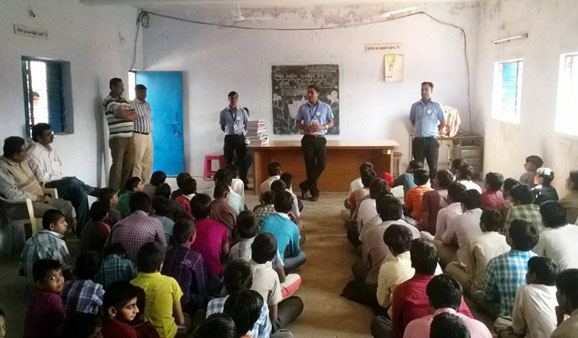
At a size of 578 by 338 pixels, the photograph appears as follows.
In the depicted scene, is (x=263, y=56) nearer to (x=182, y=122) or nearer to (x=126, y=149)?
(x=182, y=122)

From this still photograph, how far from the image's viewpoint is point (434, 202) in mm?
4637

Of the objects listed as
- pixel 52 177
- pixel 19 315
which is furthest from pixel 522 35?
pixel 19 315

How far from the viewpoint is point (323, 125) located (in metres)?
7.25

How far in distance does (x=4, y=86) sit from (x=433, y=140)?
5148 mm

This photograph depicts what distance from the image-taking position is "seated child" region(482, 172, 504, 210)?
15.2ft

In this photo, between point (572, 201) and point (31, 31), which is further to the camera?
point (31, 31)

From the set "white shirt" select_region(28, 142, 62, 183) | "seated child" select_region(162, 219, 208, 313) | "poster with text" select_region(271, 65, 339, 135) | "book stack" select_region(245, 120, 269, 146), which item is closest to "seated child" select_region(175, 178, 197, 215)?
"seated child" select_region(162, 219, 208, 313)

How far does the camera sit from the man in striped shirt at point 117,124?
6.74m

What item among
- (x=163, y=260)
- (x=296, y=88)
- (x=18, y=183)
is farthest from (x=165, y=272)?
(x=296, y=88)

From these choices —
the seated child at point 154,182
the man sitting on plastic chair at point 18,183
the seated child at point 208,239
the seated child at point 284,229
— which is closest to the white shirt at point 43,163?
the man sitting on plastic chair at point 18,183

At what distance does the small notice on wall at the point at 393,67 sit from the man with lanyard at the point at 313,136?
2144 mm

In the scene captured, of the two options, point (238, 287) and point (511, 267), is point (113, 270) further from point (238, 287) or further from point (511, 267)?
point (511, 267)

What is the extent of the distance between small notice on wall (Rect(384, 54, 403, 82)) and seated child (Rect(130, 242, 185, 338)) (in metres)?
6.87

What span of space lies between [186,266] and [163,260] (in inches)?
12.4
